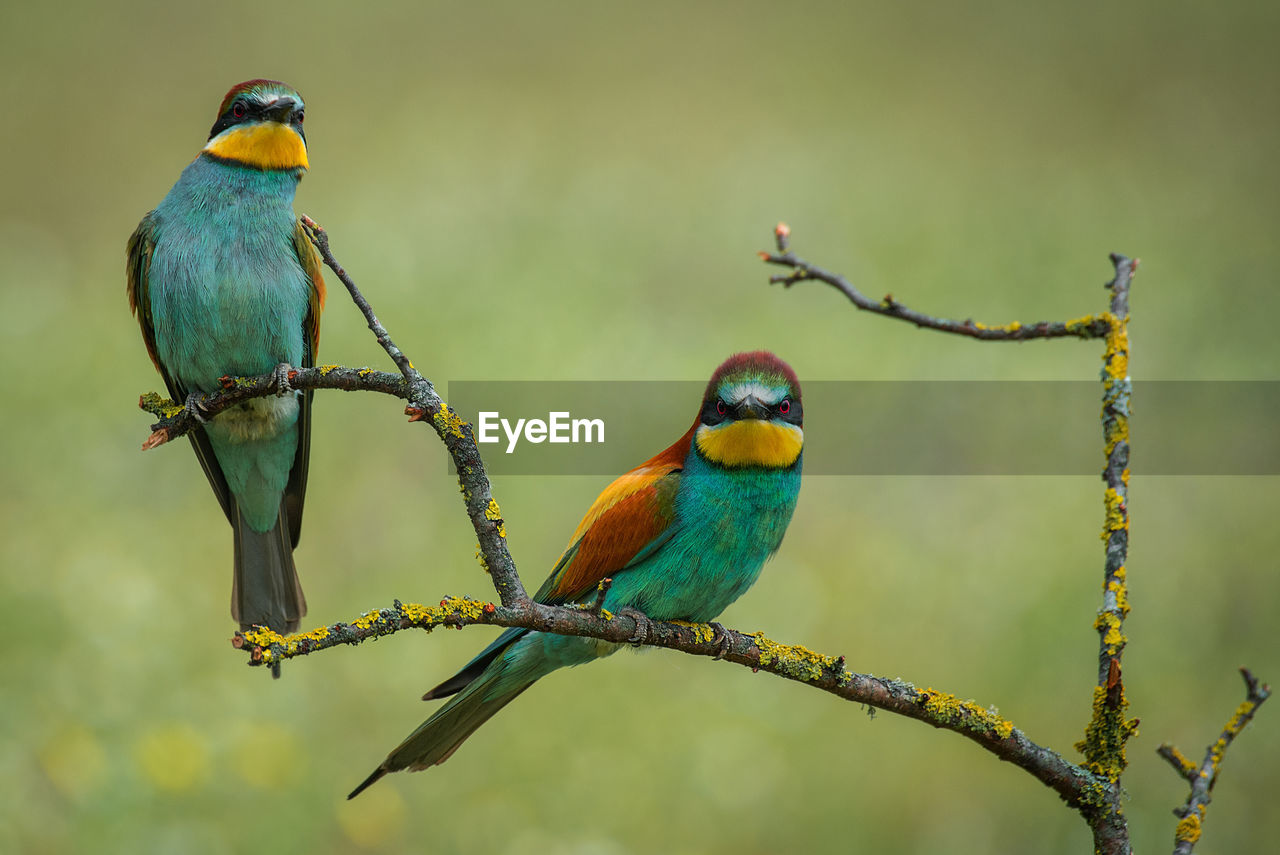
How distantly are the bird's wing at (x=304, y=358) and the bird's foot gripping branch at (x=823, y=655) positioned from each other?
34 cm

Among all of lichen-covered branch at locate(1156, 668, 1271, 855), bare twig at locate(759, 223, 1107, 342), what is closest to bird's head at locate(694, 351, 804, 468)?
bare twig at locate(759, 223, 1107, 342)

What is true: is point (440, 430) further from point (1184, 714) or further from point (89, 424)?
point (89, 424)

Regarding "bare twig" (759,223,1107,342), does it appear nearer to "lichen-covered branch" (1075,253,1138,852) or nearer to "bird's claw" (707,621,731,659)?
"lichen-covered branch" (1075,253,1138,852)

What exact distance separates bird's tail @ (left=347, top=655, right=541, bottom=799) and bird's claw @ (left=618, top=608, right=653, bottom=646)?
197 mm

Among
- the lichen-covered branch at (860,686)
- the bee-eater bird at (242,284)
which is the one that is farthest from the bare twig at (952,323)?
the bee-eater bird at (242,284)

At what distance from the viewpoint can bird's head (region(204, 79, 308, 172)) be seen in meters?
1.94

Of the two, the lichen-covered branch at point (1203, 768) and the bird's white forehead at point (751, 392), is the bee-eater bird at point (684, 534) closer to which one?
the bird's white forehead at point (751, 392)

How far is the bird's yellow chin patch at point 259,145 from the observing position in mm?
1957

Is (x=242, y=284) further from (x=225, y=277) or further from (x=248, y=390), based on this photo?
(x=248, y=390)

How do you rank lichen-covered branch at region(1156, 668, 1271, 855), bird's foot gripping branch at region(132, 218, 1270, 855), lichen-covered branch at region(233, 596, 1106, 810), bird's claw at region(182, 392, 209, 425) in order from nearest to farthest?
bird's foot gripping branch at region(132, 218, 1270, 855), lichen-covered branch at region(233, 596, 1106, 810), lichen-covered branch at region(1156, 668, 1271, 855), bird's claw at region(182, 392, 209, 425)

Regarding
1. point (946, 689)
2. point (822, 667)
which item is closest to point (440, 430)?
point (822, 667)

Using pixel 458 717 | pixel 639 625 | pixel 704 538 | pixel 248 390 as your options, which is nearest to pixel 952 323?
pixel 704 538

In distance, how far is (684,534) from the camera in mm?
1732

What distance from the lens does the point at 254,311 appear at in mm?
1971
